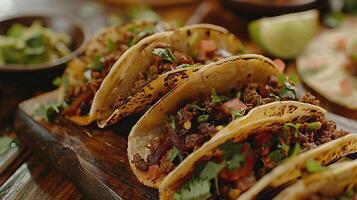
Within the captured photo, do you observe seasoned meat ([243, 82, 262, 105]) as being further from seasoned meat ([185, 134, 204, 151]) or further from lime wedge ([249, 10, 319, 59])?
lime wedge ([249, 10, 319, 59])

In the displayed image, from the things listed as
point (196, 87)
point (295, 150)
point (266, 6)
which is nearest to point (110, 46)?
point (196, 87)

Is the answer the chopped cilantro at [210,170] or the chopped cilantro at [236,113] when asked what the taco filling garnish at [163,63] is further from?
the chopped cilantro at [210,170]

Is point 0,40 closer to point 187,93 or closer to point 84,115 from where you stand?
point 84,115

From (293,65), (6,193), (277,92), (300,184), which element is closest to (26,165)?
(6,193)

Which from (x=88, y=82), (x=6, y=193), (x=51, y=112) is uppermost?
(x=88, y=82)

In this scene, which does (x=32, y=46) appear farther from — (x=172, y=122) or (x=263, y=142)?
(x=263, y=142)

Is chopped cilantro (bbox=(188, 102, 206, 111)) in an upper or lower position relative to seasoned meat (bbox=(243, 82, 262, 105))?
lower

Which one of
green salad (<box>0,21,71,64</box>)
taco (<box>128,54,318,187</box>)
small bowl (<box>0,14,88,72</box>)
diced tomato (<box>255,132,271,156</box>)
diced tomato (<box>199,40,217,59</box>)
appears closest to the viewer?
diced tomato (<box>255,132,271,156</box>)

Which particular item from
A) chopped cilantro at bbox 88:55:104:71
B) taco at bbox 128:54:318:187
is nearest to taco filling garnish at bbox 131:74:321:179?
taco at bbox 128:54:318:187
